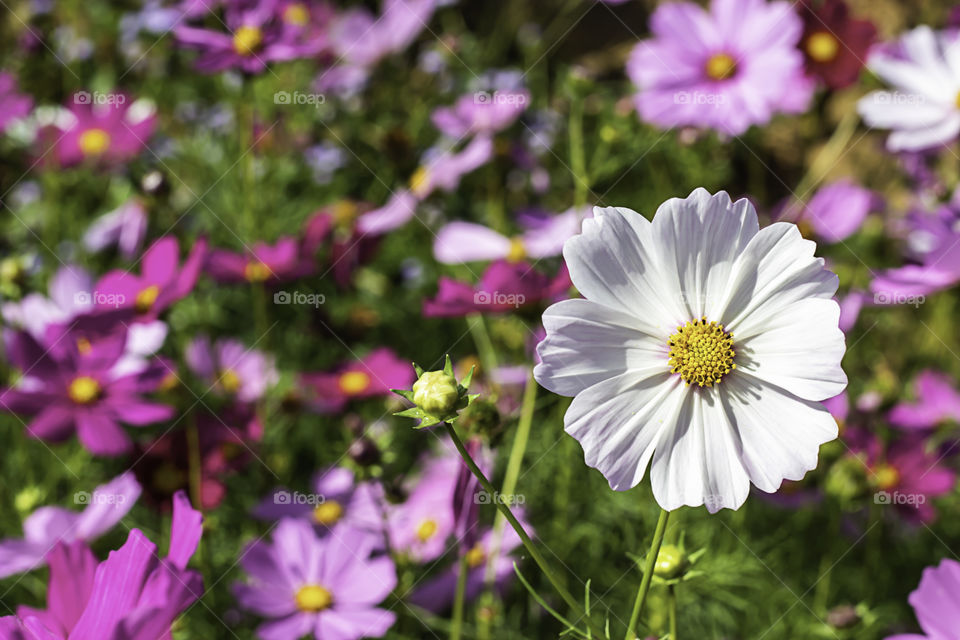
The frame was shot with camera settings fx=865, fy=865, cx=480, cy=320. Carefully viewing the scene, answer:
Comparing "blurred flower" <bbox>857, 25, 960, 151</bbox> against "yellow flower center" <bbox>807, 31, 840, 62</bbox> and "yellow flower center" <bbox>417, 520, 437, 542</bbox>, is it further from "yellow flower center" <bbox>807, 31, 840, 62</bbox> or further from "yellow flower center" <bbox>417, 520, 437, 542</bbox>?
"yellow flower center" <bbox>417, 520, 437, 542</bbox>

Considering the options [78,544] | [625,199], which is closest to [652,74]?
[625,199]

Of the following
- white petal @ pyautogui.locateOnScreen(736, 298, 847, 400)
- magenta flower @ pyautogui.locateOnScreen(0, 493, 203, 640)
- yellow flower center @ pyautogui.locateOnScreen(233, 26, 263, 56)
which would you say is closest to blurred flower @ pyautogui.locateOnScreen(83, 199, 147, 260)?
yellow flower center @ pyautogui.locateOnScreen(233, 26, 263, 56)

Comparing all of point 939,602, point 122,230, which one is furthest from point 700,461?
point 122,230

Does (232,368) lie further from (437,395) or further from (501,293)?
(437,395)

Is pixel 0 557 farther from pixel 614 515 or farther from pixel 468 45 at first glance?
pixel 468 45

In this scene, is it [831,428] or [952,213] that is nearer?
[831,428]
